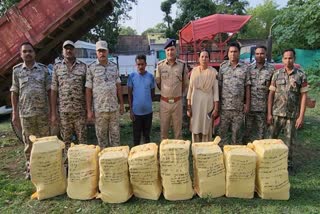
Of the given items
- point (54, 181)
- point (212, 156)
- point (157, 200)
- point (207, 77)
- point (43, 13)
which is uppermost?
point (43, 13)

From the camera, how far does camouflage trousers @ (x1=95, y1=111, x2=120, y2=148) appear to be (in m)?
4.24

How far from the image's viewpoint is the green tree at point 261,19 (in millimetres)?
43000

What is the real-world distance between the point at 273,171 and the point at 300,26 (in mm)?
12969

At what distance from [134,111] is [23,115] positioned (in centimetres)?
151

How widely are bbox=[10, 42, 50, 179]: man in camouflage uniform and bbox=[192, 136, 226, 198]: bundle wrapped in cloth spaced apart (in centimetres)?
216

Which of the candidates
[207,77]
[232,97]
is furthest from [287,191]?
[207,77]

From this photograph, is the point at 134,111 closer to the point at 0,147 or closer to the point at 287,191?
the point at 287,191

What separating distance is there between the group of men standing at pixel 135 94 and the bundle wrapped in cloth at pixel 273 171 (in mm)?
959

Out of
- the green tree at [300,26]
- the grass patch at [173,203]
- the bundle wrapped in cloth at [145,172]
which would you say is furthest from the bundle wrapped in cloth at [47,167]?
the green tree at [300,26]

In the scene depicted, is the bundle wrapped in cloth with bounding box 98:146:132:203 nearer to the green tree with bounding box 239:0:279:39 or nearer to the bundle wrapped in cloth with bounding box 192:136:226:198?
the bundle wrapped in cloth with bounding box 192:136:226:198

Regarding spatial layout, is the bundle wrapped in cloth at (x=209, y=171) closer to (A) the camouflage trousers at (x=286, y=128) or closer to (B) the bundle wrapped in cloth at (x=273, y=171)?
(B) the bundle wrapped in cloth at (x=273, y=171)

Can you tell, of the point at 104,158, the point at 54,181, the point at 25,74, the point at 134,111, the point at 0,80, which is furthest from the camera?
the point at 0,80

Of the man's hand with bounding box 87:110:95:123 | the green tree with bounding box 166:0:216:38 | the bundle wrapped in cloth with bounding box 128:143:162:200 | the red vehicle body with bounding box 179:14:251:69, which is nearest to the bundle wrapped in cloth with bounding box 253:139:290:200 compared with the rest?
the bundle wrapped in cloth with bounding box 128:143:162:200

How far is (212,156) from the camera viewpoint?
3.46 m
